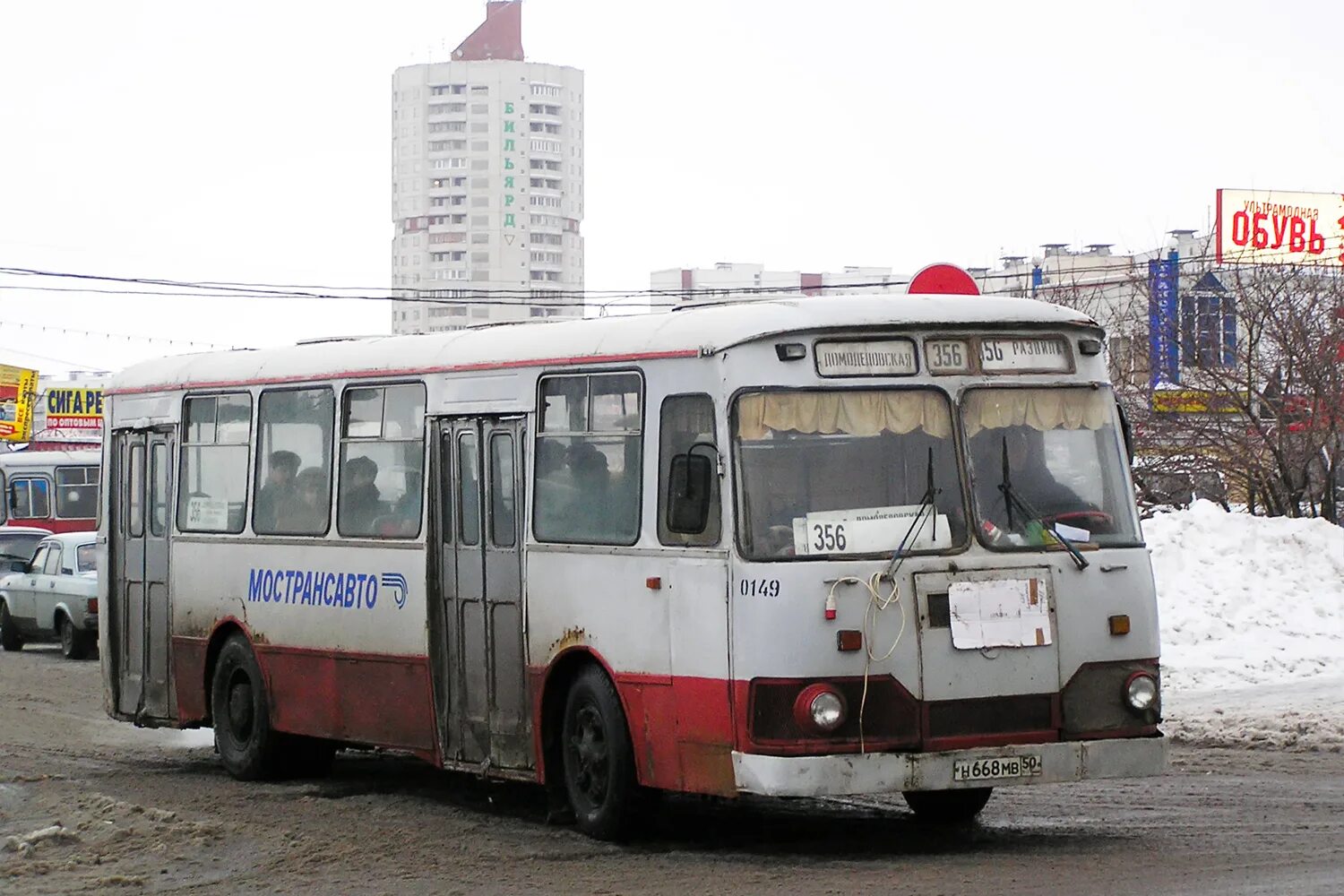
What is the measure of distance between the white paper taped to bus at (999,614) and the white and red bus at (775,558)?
0.01 m

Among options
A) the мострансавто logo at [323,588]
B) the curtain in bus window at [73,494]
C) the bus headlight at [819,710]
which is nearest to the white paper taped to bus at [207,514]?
the мострансавто logo at [323,588]

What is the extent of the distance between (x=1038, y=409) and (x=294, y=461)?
558 cm

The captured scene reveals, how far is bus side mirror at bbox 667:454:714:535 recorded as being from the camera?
10.1 meters

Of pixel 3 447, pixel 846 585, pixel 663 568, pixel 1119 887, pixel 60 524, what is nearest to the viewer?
pixel 1119 887

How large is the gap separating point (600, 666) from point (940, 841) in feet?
6.15

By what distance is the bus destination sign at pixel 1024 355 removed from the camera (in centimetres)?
1048

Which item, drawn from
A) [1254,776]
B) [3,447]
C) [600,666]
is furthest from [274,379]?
[3,447]

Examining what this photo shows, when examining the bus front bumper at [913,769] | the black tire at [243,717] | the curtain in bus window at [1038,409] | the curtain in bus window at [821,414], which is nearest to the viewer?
the bus front bumper at [913,769]

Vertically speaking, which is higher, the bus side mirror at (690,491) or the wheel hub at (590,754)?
the bus side mirror at (690,491)

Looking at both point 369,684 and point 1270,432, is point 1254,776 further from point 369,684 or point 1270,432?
point 1270,432

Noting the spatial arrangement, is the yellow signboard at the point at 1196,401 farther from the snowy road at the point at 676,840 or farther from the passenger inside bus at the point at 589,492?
the passenger inside bus at the point at 589,492

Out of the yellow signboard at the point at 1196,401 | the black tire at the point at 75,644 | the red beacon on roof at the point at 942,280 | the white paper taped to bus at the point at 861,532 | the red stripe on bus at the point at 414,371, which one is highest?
the red beacon on roof at the point at 942,280

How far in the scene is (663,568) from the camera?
1043 cm

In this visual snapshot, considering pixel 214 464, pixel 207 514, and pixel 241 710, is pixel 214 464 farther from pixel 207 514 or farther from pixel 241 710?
pixel 241 710
